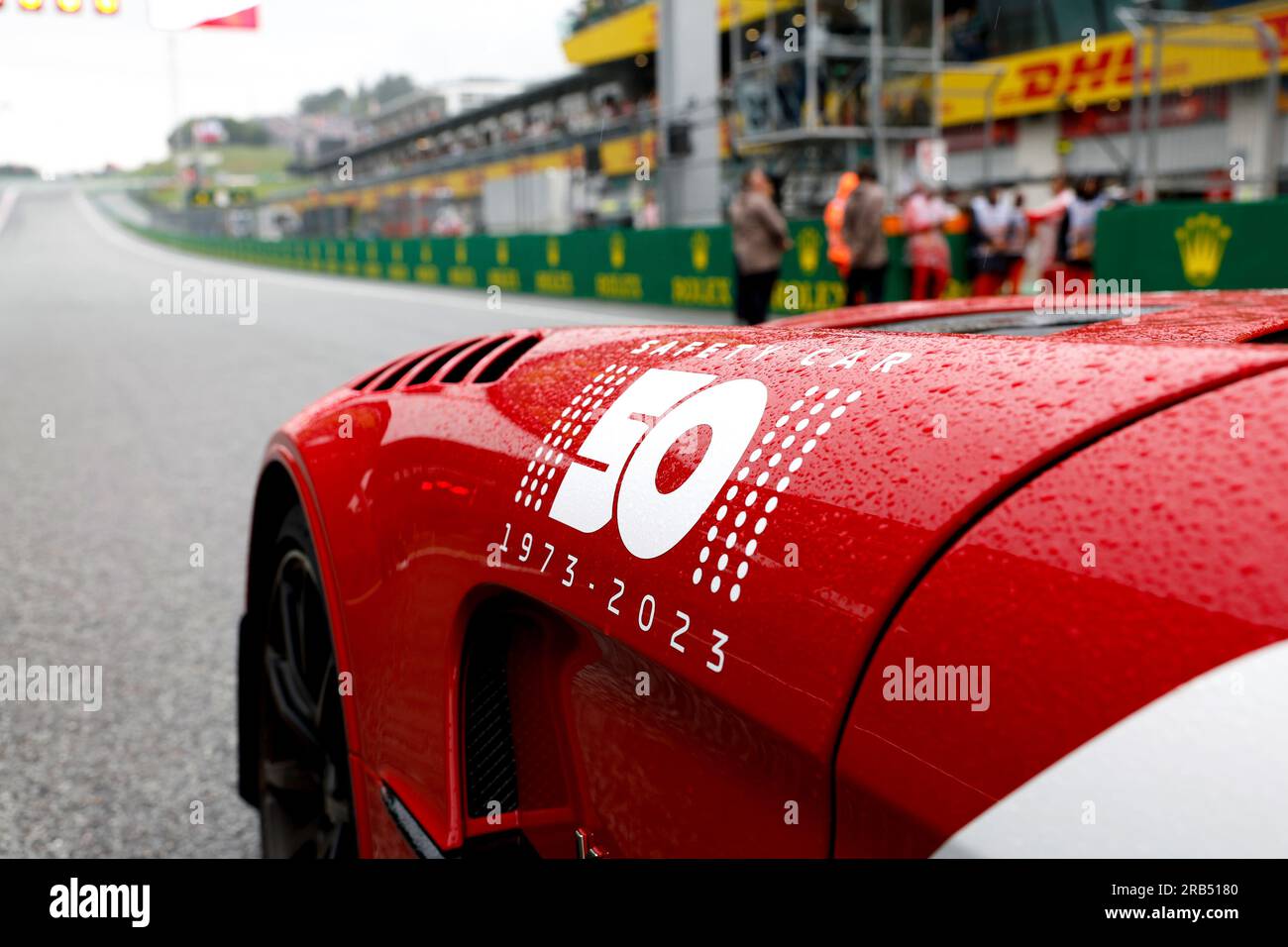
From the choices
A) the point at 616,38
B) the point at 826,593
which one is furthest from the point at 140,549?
the point at 616,38

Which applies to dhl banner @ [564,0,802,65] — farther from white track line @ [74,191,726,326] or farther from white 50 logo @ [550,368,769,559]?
white 50 logo @ [550,368,769,559]

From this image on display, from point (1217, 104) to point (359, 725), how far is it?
1475 centimetres

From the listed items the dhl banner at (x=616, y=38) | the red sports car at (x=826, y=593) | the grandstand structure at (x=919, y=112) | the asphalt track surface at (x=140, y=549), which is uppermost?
the dhl banner at (x=616, y=38)

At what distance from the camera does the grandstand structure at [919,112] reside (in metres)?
13.1

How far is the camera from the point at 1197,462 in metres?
0.86

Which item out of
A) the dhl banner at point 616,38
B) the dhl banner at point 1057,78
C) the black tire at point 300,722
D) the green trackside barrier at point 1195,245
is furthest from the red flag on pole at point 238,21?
the black tire at point 300,722

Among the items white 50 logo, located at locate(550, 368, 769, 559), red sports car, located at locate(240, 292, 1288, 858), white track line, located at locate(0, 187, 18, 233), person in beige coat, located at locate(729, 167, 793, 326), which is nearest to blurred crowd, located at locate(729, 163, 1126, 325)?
person in beige coat, located at locate(729, 167, 793, 326)

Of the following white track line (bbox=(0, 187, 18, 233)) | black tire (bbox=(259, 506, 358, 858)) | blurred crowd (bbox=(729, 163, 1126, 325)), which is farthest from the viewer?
white track line (bbox=(0, 187, 18, 233))

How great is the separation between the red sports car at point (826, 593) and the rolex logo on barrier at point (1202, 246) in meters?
9.69

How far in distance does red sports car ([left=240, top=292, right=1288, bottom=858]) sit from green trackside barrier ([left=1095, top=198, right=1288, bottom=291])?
9.40 m

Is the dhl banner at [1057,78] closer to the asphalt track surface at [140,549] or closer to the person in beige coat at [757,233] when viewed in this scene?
the person in beige coat at [757,233]

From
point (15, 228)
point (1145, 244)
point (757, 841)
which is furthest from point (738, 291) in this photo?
point (15, 228)

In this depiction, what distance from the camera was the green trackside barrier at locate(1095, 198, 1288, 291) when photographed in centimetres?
1023

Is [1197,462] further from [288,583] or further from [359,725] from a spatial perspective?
[288,583]
